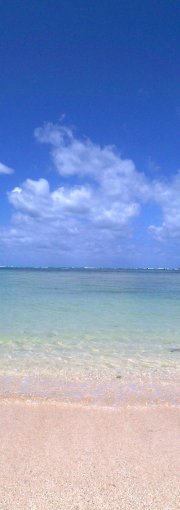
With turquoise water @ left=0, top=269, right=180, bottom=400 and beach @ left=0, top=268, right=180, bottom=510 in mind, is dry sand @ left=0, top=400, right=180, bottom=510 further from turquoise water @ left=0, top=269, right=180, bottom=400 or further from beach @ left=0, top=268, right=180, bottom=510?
turquoise water @ left=0, top=269, right=180, bottom=400

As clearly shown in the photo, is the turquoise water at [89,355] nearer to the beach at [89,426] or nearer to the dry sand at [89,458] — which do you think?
the beach at [89,426]

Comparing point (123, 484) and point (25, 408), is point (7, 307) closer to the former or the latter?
point (25, 408)

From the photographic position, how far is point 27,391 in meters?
6.86

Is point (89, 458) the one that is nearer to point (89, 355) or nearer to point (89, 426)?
point (89, 426)

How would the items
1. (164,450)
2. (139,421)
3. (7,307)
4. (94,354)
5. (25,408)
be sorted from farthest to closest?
→ (7,307)
(94,354)
(25,408)
(139,421)
(164,450)

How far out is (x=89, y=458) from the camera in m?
4.23

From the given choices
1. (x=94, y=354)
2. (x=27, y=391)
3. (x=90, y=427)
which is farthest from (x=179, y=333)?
(x=90, y=427)

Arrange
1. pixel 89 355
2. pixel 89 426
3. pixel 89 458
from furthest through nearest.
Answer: pixel 89 355 → pixel 89 426 → pixel 89 458

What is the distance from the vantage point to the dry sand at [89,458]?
11.5 ft

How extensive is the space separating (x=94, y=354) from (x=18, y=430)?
5.54 m

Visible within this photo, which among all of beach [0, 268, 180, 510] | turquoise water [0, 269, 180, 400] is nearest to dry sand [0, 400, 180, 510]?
beach [0, 268, 180, 510]

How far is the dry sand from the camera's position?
3.51m

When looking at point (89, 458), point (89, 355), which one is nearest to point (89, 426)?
point (89, 458)

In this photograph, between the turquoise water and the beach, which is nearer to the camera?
the beach
